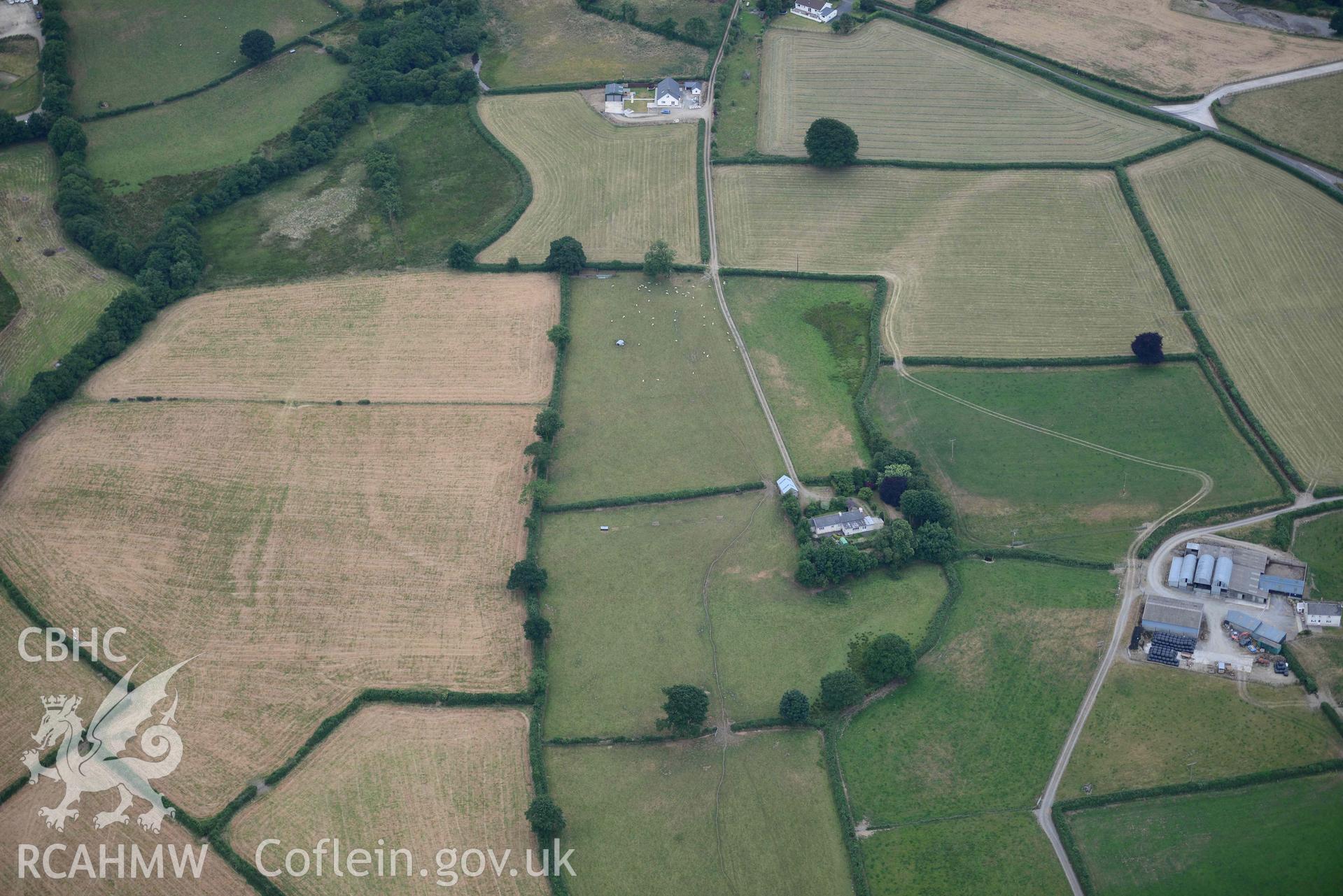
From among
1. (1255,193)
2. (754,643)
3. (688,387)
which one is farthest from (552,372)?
(1255,193)

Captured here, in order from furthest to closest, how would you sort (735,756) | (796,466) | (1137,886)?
(796,466), (735,756), (1137,886)

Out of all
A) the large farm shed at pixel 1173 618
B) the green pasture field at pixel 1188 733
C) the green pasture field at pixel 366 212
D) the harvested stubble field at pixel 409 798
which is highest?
the green pasture field at pixel 366 212

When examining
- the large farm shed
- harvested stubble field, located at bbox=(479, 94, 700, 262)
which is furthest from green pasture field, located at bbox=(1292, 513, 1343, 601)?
harvested stubble field, located at bbox=(479, 94, 700, 262)

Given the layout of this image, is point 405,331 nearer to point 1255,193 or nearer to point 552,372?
point 552,372

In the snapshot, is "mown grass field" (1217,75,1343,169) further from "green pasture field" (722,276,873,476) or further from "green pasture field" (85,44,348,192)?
"green pasture field" (85,44,348,192)

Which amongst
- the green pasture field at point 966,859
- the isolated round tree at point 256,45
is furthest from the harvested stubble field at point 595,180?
the green pasture field at point 966,859

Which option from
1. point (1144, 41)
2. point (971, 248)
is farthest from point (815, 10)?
point (971, 248)

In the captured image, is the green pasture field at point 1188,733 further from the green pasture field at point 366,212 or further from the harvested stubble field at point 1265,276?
the green pasture field at point 366,212
